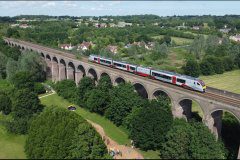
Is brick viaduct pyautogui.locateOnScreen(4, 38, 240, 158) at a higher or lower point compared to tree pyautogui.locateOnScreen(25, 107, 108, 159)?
higher

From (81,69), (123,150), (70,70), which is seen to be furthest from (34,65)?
(123,150)

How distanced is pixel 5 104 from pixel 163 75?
45.7 m

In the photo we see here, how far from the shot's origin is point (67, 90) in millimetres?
91688

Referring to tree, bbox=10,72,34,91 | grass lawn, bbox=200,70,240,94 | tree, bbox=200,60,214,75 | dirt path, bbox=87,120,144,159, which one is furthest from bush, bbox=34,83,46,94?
tree, bbox=200,60,214,75

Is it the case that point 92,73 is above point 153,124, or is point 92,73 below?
above

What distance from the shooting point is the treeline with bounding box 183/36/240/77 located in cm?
11800

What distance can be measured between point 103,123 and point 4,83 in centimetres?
5448

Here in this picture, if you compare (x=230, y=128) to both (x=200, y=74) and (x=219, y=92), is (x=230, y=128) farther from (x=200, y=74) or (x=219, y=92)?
(x=200, y=74)

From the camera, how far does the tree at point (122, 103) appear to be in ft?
221

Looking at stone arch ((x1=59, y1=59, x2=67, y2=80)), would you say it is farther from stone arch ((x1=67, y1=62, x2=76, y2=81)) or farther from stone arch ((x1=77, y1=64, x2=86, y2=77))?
stone arch ((x1=77, y1=64, x2=86, y2=77))

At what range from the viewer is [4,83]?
10494 centimetres

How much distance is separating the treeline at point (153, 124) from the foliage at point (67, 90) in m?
10.7

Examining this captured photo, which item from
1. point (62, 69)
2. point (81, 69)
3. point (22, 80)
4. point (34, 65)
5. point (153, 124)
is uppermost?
point (81, 69)

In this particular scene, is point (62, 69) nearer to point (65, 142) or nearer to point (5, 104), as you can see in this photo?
point (5, 104)
